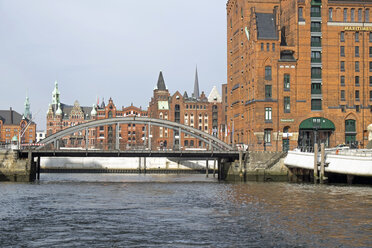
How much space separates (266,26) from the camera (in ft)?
284

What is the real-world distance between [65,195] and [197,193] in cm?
1277

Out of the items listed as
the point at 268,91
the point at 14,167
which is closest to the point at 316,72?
the point at 268,91

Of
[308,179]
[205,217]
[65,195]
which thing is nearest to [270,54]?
[308,179]

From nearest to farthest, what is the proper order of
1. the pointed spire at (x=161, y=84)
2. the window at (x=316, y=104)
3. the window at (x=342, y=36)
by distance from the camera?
the window at (x=316, y=104) → the window at (x=342, y=36) → the pointed spire at (x=161, y=84)

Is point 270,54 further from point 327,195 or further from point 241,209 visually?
point 241,209

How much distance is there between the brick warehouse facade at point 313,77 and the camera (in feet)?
273

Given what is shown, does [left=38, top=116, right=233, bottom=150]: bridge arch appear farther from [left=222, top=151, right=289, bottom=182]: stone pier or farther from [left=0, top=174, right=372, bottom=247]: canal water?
[left=0, top=174, right=372, bottom=247]: canal water

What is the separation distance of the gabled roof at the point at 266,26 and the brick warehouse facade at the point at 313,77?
0.50 feet

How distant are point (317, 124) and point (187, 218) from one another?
172 ft

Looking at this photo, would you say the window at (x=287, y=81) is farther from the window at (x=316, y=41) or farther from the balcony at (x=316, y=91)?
the window at (x=316, y=41)

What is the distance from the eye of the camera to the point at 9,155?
71250mm

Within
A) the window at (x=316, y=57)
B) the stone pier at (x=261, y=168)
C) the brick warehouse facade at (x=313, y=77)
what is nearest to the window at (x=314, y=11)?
the brick warehouse facade at (x=313, y=77)

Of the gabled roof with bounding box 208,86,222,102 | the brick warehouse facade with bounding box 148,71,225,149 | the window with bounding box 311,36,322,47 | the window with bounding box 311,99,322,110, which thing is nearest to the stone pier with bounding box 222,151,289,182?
the window with bounding box 311,99,322,110

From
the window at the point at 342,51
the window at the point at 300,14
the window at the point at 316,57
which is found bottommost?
the window at the point at 316,57
